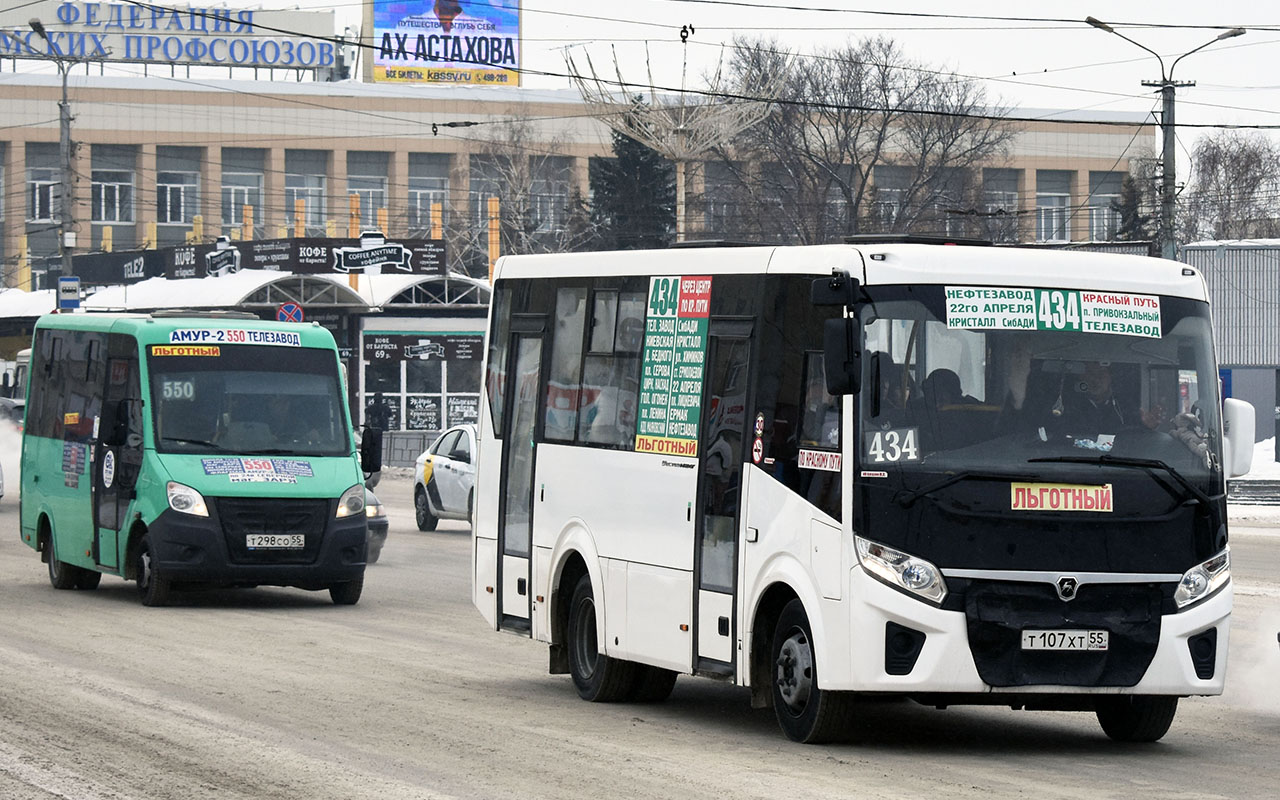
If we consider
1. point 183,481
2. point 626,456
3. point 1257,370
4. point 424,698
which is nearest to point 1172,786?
point 626,456

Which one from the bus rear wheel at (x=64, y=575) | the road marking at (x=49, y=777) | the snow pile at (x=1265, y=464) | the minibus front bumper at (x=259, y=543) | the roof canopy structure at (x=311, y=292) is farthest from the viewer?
the roof canopy structure at (x=311, y=292)

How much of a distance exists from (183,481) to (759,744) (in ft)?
31.6

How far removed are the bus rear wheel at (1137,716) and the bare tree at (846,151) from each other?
6231 centimetres

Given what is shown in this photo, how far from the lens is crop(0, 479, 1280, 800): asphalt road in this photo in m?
9.30

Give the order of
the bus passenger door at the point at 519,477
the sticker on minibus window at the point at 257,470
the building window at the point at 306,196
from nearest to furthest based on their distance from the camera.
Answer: the bus passenger door at the point at 519,477
the sticker on minibus window at the point at 257,470
the building window at the point at 306,196

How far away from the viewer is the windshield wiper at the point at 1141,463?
33.7 ft

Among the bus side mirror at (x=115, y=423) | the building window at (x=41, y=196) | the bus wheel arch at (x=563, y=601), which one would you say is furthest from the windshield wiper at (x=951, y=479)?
the building window at (x=41, y=196)

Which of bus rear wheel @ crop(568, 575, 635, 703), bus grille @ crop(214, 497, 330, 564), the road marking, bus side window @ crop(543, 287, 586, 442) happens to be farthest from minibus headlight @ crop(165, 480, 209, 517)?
the road marking

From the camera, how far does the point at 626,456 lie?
40.4ft

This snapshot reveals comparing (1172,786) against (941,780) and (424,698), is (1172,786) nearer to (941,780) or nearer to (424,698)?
(941,780)

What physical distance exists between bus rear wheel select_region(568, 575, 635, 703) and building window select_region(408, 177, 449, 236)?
8790 centimetres

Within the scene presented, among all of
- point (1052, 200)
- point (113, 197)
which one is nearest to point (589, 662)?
point (113, 197)

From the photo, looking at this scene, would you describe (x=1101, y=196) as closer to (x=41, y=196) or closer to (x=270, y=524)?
(x=41, y=196)

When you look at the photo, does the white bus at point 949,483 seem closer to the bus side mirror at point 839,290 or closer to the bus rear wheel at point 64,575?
the bus side mirror at point 839,290
